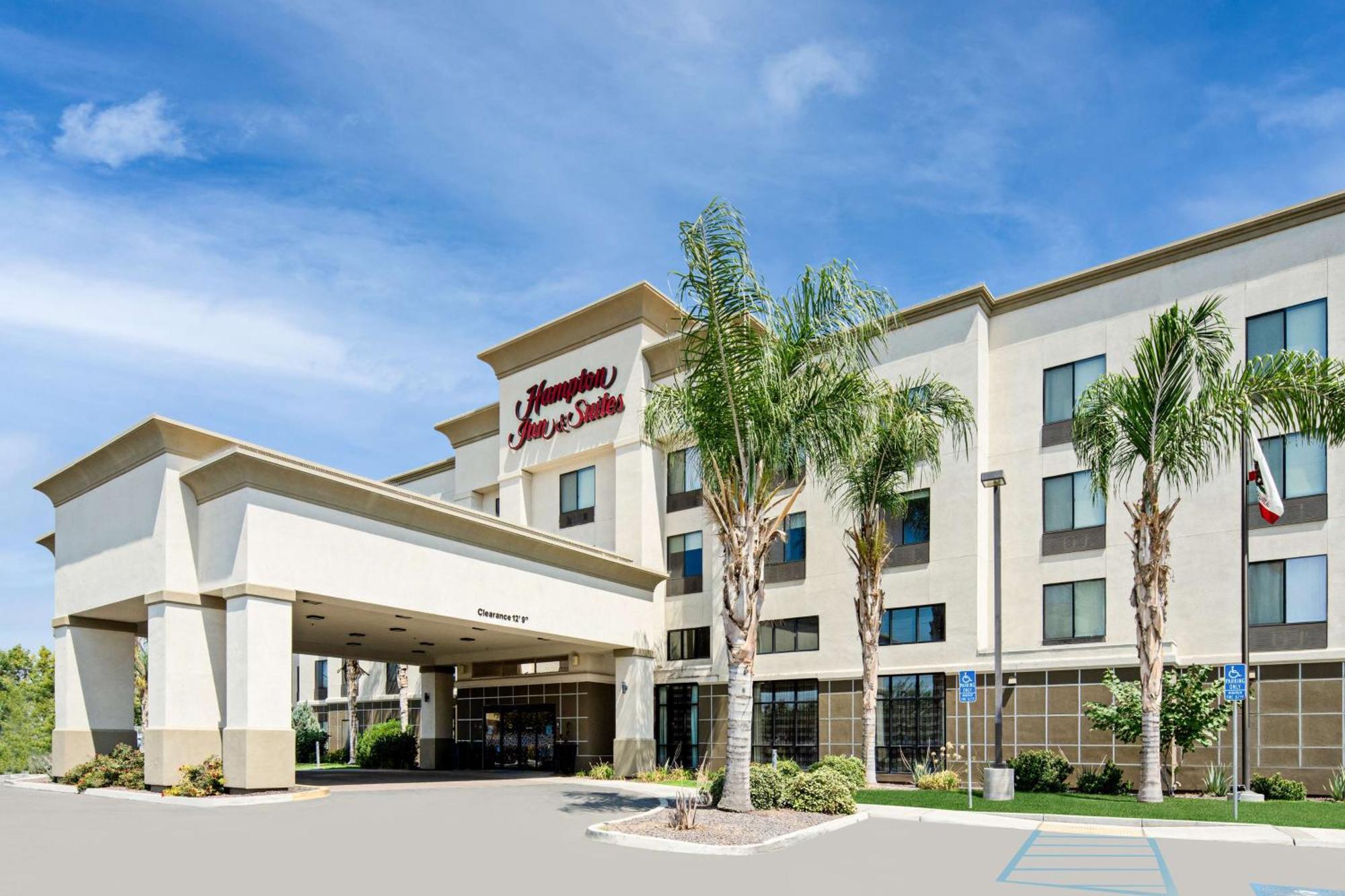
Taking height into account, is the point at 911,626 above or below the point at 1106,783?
above

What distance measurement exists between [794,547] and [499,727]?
14.0 metres

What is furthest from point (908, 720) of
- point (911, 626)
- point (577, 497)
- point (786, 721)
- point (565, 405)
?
point (565, 405)

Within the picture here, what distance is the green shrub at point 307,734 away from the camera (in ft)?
161

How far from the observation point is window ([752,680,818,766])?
33.7 metres

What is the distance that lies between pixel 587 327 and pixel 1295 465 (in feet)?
75.7

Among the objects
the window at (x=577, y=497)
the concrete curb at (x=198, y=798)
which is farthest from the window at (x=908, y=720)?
the concrete curb at (x=198, y=798)

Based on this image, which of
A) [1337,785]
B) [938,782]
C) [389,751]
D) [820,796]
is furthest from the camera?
[389,751]

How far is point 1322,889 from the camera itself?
12812 millimetres

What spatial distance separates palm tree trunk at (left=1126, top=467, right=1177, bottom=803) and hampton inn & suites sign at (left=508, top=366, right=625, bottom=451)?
1889 cm

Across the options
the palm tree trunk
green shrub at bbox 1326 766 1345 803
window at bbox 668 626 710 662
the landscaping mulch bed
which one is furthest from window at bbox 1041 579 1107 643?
the landscaping mulch bed

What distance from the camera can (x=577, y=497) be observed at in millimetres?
39781

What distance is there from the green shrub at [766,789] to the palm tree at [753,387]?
1.93 metres

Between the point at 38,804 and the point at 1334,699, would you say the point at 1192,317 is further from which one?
the point at 38,804

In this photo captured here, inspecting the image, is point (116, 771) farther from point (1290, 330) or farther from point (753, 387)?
point (1290, 330)
